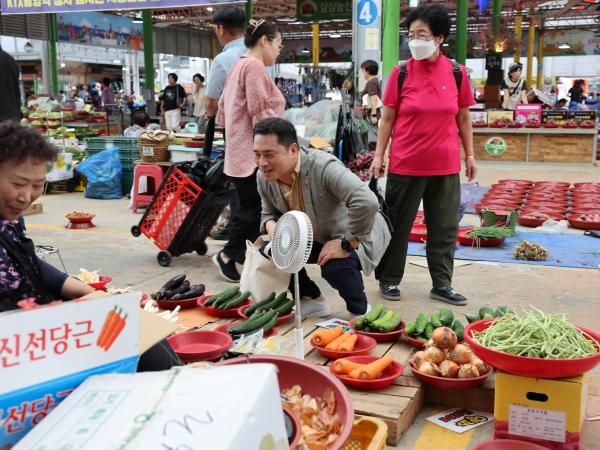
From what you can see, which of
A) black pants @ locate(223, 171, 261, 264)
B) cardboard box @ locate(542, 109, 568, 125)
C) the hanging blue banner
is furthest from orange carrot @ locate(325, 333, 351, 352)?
cardboard box @ locate(542, 109, 568, 125)

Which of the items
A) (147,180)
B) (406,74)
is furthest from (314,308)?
(147,180)

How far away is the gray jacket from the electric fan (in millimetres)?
906

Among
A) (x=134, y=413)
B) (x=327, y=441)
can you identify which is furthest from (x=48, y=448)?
(x=327, y=441)

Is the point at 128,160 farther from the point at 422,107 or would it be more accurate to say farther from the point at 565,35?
the point at 565,35

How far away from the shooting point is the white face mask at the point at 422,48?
13.6 feet

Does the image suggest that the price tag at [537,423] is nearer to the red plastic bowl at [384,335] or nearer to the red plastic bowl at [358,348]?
the red plastic bowl at [358,348]

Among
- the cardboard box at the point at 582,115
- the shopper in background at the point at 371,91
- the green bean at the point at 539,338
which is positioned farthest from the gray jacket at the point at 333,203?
the cardboard box at the point at 582,115

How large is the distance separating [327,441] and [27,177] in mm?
1254

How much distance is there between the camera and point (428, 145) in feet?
14.1

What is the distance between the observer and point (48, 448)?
1.34m

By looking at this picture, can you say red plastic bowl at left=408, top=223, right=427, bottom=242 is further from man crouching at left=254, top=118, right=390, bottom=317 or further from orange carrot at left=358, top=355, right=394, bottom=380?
orange carrot at left=358, top=355, right=394, bottom=380

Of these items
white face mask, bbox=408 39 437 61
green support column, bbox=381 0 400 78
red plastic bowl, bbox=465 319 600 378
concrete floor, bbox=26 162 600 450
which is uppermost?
green support column, bbox=381 0 400 78

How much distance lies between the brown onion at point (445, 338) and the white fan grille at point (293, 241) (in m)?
0.76

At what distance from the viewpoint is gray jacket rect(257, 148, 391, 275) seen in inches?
144
